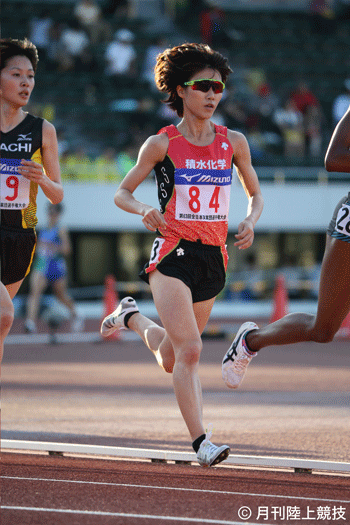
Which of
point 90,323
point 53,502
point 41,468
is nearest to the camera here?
point 53,502

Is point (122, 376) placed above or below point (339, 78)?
below

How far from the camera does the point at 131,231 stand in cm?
2392

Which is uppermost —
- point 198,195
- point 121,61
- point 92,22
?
point 92,22

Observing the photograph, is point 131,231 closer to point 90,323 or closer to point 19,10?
point 90,323

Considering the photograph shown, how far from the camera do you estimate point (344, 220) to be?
16.0 feet

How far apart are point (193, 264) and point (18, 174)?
1.21 metres

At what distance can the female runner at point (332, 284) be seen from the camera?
4.66 m

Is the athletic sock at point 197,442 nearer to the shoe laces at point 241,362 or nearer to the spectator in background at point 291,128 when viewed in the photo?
the shoe laces at point 241,362

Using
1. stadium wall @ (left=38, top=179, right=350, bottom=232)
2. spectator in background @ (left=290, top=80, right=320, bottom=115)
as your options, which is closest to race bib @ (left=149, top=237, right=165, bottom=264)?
stadium wall @ (left=38, top=179, right=350, bottom=232)

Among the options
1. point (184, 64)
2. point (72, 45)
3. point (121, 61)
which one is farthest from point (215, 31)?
point (184, 64)

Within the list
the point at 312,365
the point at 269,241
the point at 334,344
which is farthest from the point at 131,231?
the point at 312,365

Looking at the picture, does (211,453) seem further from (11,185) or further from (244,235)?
(11,185)

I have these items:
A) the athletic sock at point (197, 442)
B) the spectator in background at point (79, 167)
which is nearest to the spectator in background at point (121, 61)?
the spectator in background at point (79, 167)

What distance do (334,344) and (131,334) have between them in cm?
375
